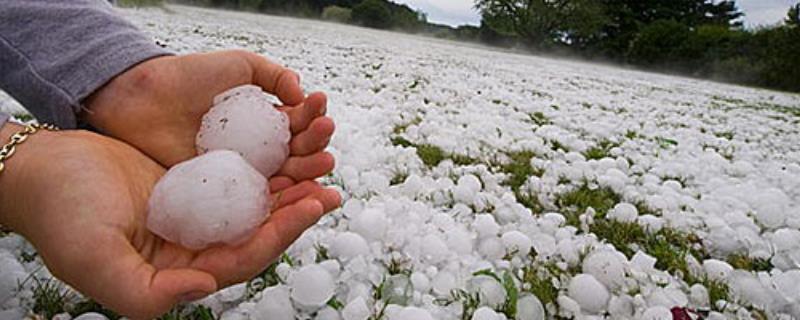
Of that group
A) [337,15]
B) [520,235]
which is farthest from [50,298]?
[337,15]

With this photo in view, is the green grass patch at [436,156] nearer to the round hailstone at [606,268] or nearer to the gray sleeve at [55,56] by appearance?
the round hailstone at [606,268]

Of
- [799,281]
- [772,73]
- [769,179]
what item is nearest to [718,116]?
[769,179]

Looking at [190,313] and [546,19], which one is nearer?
[190,313]

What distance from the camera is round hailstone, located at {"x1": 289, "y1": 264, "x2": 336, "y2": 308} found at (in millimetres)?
1182

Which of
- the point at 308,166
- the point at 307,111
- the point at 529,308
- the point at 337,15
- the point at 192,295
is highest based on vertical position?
the point at 307,111

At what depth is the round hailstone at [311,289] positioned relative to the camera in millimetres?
1182

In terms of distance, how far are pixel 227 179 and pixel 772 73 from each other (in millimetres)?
17890

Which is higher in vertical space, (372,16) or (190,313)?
(372,16)

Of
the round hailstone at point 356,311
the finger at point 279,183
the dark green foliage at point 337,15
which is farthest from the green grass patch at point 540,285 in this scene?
the dark green foliage at point 337,15

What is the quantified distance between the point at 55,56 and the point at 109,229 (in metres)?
0.65

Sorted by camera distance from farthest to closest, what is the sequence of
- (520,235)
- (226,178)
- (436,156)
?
(436,156) → (520,235) → (226,178)

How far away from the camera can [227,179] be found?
107cm

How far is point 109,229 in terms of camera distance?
860mm

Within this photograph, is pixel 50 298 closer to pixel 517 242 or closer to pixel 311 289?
pixel 311 289
